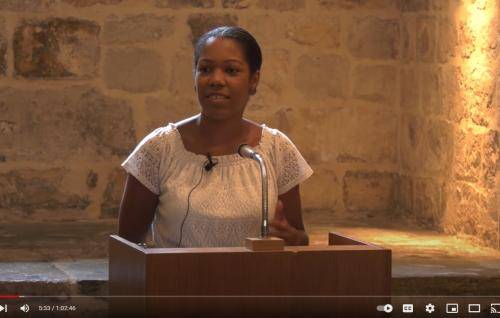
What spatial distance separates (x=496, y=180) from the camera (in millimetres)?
5426

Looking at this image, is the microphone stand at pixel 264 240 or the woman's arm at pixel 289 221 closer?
the microphone stand at pixel 264 240

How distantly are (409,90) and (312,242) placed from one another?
1.31 m

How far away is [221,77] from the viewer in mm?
3178

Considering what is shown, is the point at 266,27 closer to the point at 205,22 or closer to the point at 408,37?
the point at 205,22

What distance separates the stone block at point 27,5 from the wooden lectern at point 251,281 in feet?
11.5

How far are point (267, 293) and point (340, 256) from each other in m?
0.20

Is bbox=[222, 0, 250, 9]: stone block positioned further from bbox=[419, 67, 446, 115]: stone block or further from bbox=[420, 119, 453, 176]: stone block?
bbox=[420, 119, 453, 176]: stone block

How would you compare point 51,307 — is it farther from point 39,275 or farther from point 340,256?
point 39,275

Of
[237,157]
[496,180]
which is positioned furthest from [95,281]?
[496,180]

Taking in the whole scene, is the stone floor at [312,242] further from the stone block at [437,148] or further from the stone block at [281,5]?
the stone block at [281,5]

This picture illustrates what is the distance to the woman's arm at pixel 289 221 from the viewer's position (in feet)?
10.0

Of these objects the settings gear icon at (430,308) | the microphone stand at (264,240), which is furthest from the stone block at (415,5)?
the microphone stand at (264,240)

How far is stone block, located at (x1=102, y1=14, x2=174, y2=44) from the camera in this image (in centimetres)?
628
